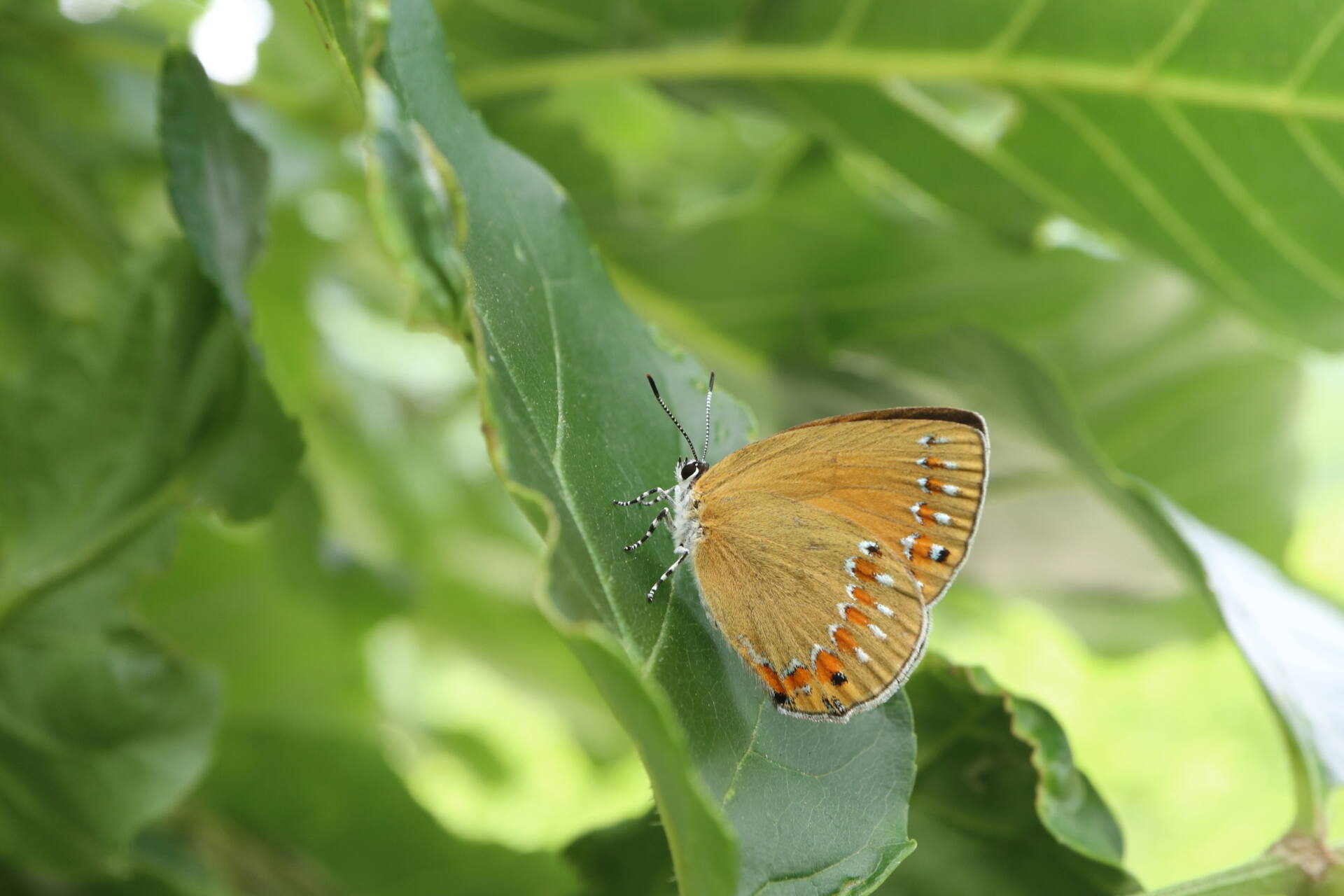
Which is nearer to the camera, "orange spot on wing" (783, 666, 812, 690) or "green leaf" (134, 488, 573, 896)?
"orange spot on wing" (783, 666, 812, 690)

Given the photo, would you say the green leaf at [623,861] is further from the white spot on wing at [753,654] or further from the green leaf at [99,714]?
the green leaf at [99,714]

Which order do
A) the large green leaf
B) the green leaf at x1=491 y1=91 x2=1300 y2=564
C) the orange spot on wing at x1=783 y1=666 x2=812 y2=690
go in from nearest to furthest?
1. the orange spot on wing at x1=783 y1=666 x2=812 y2=690
2. the large green leaf
3. the green leaf at x1=491 y1=91 x2=1300 y2=564

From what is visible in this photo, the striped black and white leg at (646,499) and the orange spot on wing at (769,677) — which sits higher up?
the striped black and white leg at (646,499)

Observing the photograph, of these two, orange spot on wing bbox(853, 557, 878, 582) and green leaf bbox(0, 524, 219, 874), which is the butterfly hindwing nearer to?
orange spot on wing bbox(853, 557, 878, 582)

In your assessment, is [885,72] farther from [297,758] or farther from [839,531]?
[297,758]

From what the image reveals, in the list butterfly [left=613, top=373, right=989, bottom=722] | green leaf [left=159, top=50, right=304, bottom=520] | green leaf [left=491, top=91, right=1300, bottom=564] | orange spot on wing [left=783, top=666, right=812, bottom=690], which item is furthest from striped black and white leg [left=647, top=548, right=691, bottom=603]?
green leaf [left=491, top=91, right=1300, bottom=564]

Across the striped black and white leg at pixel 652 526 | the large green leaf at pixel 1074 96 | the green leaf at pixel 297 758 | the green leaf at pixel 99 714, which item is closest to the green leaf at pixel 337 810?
the green leaf at pixel 297 758

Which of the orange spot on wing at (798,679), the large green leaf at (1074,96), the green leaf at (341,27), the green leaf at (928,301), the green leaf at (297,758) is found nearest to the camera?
the green leaf at (341,27)
